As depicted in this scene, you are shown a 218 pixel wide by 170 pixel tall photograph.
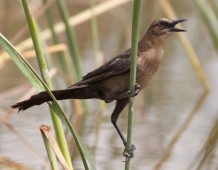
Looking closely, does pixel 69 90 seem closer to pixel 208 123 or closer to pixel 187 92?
pixel 208 123

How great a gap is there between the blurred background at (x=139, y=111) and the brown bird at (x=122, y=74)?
3.33 ft

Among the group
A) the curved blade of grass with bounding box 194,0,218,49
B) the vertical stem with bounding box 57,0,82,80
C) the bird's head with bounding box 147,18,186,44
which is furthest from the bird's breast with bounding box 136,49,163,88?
the curved blade of grass with bounding box 194,0,218,49

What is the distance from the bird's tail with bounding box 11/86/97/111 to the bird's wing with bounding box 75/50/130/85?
5 centimetres

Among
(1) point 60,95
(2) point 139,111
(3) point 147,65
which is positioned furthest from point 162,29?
(2) point 139,111

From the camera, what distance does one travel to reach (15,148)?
521 centimetres

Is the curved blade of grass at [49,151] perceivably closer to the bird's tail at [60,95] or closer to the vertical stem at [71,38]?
the bird's tail at [60,95]

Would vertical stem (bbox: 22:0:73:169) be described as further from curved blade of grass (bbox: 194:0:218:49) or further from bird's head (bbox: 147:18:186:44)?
curved blade of grass (bbox: 194:0:218:49)

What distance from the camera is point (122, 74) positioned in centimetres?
395

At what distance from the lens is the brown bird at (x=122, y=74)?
3.84 metres

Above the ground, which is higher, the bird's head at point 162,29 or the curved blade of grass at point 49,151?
the bird's head at point 162,29

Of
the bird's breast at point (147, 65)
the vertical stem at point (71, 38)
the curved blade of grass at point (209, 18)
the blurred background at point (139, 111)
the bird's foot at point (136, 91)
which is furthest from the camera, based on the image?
the curved blade of grass at point (209, 18)

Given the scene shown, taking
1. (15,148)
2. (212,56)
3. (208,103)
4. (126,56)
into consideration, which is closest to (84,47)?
(212,56)

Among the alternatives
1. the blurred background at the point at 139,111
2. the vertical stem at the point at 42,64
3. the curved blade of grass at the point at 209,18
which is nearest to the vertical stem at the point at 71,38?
the blurred background at the point at 139,111

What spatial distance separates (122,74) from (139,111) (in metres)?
2.28
